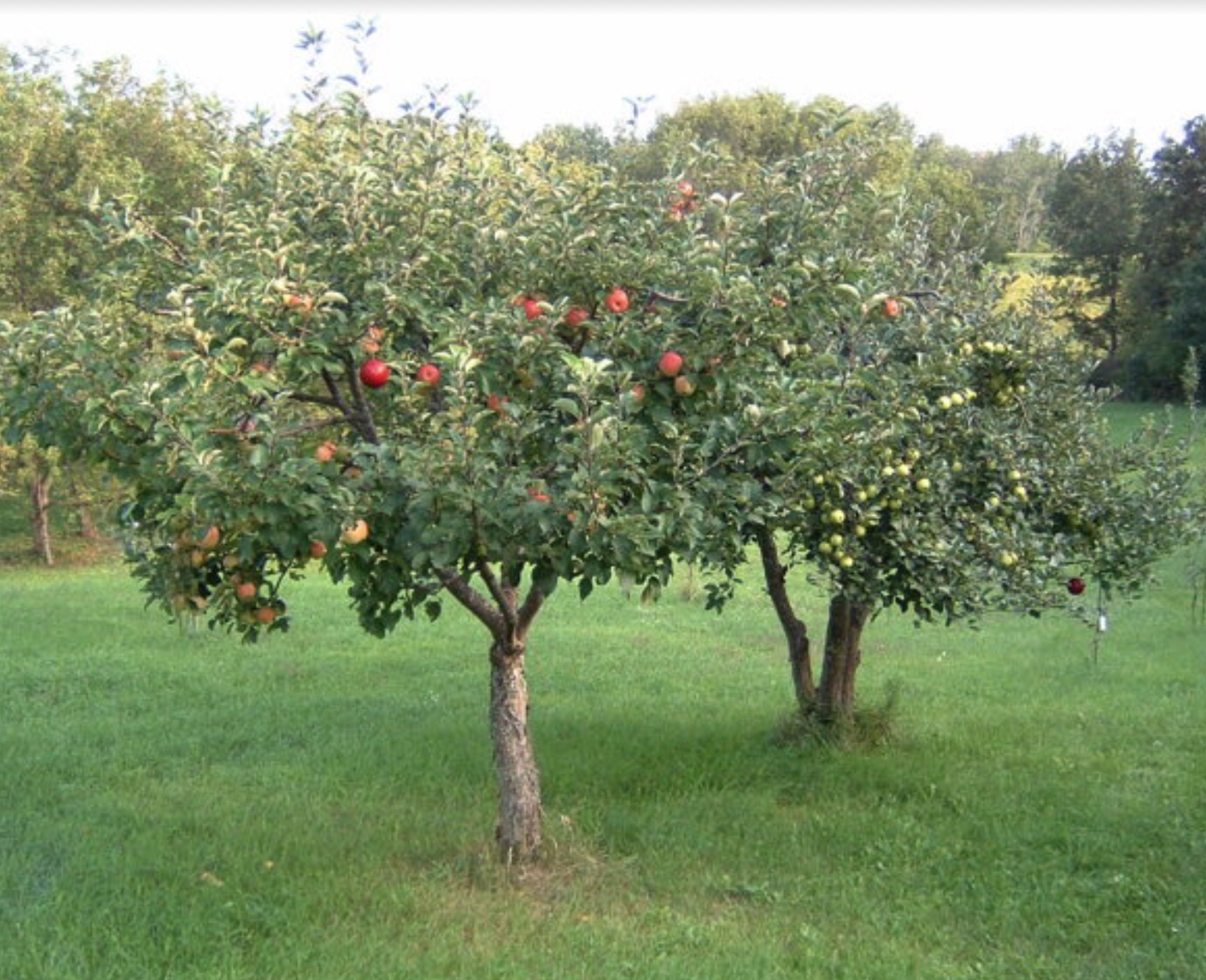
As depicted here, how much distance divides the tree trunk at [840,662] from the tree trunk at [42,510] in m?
14.2

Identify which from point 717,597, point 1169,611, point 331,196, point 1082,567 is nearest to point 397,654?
point 717,597

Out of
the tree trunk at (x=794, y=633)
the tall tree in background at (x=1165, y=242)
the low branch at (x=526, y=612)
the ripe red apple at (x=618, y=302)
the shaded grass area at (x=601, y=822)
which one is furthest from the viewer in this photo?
the tall tree in background at (x=1165, y=242)

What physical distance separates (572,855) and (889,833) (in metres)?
1.77

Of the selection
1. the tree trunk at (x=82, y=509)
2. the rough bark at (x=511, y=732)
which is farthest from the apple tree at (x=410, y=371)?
the tree trunk at (x=82, y=509)

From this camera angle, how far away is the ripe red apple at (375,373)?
478 centimetres

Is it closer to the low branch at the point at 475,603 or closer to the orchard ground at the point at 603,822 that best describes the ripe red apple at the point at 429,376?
the low branch at the point at 475,603

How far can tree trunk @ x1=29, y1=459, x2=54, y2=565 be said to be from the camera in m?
19.2

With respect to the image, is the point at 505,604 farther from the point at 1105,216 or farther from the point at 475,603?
the point at 1105,216

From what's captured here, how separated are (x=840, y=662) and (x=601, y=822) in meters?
2.24

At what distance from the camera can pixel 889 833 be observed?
6883 millimetres

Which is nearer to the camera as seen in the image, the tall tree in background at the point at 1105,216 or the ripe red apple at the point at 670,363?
the ripe red apple at the point at 670,363

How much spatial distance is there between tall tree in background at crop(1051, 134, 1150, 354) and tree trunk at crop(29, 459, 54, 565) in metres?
33.3

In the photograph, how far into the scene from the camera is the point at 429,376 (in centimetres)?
472

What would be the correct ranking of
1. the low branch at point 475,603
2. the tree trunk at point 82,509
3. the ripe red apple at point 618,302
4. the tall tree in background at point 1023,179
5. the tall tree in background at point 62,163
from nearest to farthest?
1. the ripe red apple at point 618,302
2. the low branch at point 475,603
3. the tall tree in background at point 62,163
4. the tree trunk at point 82,509
5. the tall tree in background at point 1023,179
